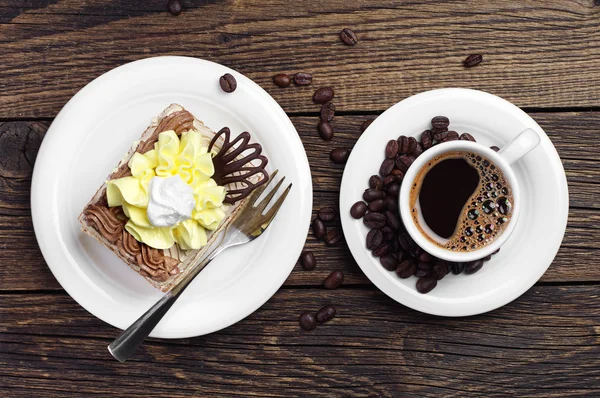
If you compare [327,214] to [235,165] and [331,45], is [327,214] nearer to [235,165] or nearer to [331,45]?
[235,165]

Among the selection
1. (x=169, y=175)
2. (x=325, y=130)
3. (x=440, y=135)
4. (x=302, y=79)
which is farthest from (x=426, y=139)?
(x=169, y=175)

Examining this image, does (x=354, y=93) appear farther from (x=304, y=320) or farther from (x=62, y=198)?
(x=62, y=198)

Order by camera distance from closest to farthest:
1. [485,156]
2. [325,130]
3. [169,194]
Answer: [169,194]
[485,156]
[325,130]

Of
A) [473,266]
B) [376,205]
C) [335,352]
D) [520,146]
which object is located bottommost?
[335,352]

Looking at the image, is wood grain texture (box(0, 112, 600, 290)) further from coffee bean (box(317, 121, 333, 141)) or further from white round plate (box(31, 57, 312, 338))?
white round plate (box(31, 57, 312, 338))

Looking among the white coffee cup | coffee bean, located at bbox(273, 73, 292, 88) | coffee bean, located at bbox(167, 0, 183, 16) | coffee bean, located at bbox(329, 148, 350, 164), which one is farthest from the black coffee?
coffee bean, located at bbox(167, 0, 183, 16)

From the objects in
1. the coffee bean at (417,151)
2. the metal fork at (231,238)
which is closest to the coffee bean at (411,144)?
the coffee bean at (417,151)
